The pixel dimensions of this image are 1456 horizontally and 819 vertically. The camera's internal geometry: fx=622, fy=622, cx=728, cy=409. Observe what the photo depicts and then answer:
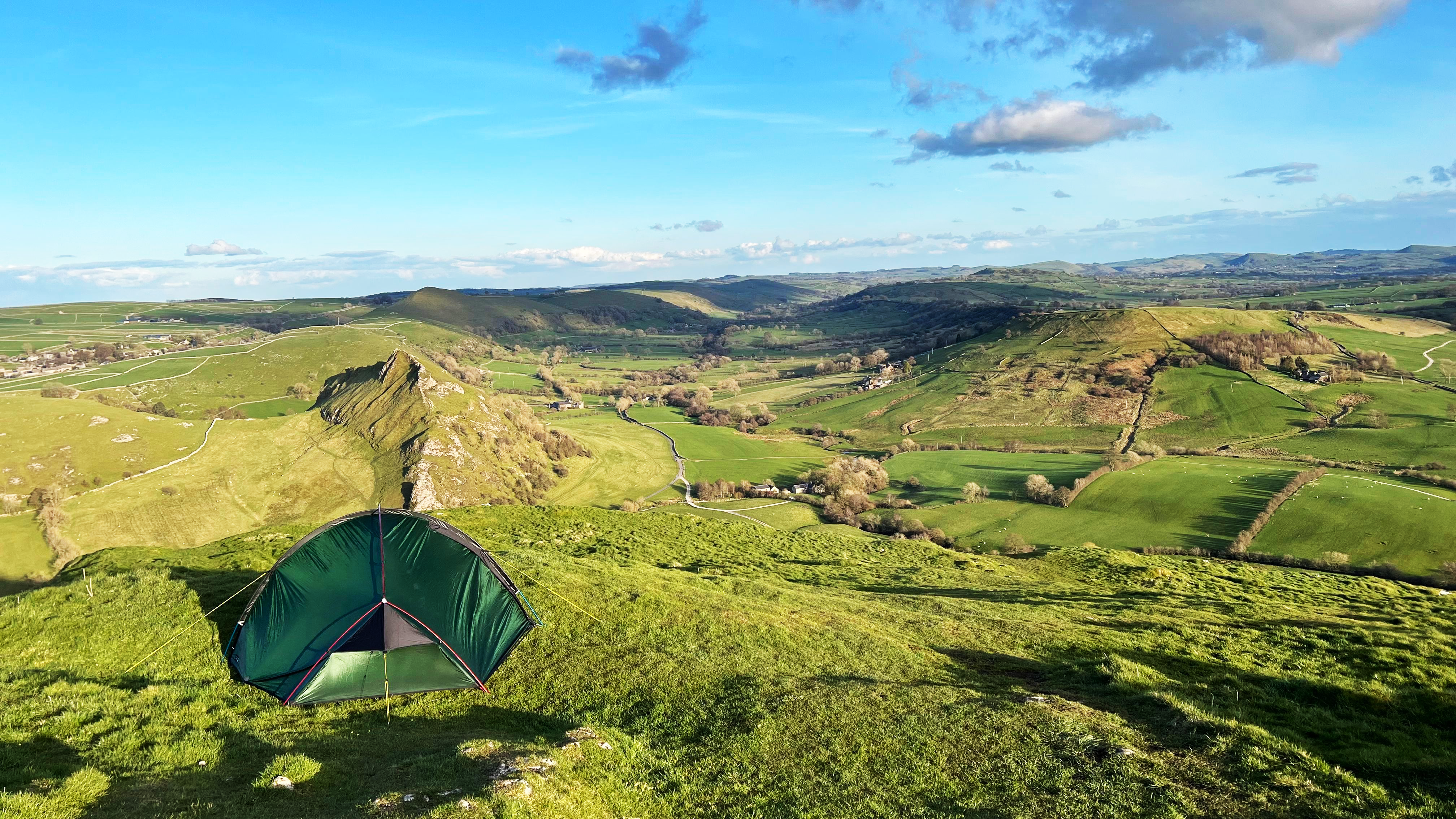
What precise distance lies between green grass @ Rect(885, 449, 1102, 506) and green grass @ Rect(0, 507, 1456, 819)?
68.4 metres

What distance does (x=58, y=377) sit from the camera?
175 meters

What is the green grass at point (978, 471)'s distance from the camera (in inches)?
3725

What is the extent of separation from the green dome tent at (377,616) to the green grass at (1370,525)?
77.9m

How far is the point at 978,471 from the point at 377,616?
101 m

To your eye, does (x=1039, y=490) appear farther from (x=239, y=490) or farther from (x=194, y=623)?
(x=239, y=490)

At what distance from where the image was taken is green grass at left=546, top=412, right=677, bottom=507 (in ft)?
342

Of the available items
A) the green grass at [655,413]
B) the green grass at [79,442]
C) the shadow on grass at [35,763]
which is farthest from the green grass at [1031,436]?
the green grass at [79,442]

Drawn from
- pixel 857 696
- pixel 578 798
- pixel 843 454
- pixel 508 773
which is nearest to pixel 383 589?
pixel 508 773

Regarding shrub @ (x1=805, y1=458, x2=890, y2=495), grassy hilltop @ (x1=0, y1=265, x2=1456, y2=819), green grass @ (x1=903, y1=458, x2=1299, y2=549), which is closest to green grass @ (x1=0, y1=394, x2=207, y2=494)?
grassy hilltop @ (x1=0, y1=265, x2=1456, y2=819)

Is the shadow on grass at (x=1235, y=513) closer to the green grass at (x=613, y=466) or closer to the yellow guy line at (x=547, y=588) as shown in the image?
the yellow guy line at (x=547, y=588)

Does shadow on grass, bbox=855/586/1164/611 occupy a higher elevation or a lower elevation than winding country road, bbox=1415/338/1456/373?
lower

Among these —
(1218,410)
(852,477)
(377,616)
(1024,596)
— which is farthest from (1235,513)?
(377,616)

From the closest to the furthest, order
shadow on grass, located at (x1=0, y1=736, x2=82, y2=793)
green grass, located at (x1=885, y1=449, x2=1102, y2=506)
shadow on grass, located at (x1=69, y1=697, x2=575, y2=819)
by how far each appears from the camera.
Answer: shadow on grass, located at (x1=69, y1=697, x2=575, y2=819) → shadow on grass, located at (x1=0, y1=736, x2=82, y2=793) → green grass, located at (x1=885, y1=449, x2=1102, y2=506)

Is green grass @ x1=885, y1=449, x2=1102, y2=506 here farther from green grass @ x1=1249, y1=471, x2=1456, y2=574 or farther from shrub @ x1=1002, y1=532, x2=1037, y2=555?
green grass @ x1=1249, y1=471, x2=1456, y2=574
